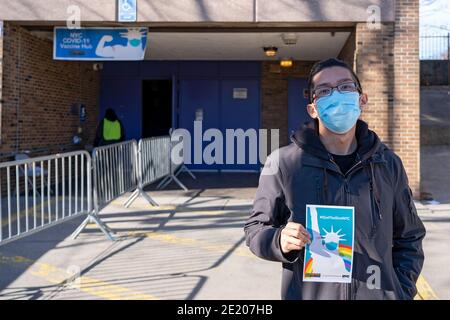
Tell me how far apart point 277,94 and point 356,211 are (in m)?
13.0

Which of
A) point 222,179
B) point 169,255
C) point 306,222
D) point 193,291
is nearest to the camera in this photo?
point 306,222

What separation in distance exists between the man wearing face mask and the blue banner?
8136mm

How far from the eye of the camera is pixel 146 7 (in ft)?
30.7

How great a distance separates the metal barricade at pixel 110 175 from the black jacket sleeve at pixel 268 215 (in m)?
4.92

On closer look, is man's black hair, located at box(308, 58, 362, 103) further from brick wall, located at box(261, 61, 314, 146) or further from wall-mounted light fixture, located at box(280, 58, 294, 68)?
brick wall, located at box(261, 61, 314, 146)

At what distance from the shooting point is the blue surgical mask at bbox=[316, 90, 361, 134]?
2.05 m

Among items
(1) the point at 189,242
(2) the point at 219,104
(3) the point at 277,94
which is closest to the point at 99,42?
(1) the point at 189,242

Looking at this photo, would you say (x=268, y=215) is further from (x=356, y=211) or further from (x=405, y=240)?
(x=405, y=240)

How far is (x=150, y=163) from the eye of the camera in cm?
1009

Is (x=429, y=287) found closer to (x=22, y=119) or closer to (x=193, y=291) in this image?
(x=193, y=291)

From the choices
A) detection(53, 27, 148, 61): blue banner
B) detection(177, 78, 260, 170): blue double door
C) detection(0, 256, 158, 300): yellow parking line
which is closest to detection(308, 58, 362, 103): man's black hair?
detection(0, 256, 158, 300): yellow parking line
